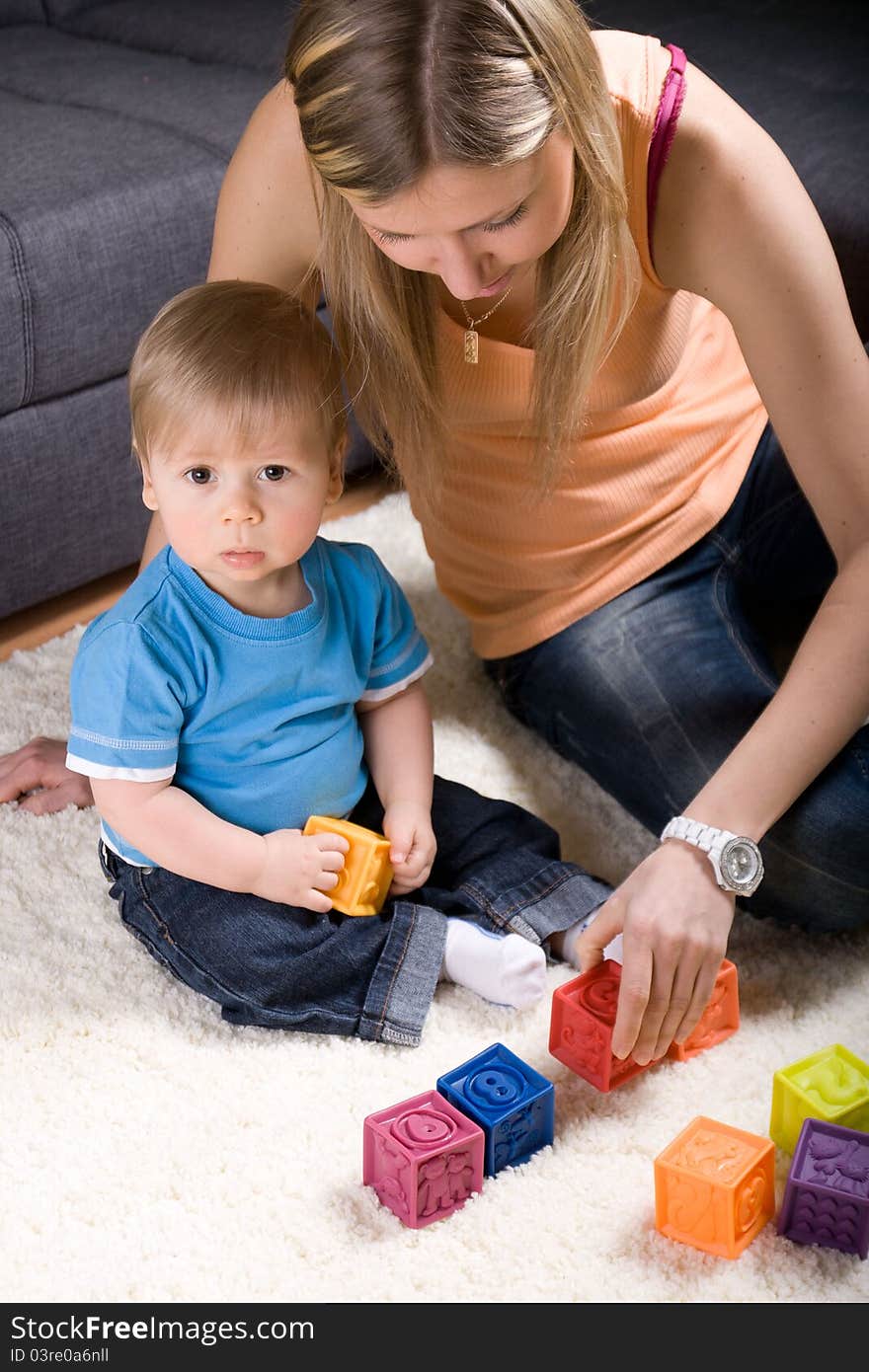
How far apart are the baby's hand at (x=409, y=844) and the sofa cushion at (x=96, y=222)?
0.72 meters

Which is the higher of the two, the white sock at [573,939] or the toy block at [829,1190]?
the toy block at [829,1190]

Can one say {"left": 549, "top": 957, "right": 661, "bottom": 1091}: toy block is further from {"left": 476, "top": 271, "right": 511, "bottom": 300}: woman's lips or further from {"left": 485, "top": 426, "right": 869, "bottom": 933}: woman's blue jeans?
{"left": 476, "top": 271, "right": 511, "bottom": 300}: woman's lips

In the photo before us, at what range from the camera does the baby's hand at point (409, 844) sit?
48.6 inches

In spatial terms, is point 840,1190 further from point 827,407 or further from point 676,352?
point 676,352

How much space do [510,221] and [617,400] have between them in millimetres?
364

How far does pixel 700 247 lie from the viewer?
3.91 ft

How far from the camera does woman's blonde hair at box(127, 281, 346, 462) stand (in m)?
1.08

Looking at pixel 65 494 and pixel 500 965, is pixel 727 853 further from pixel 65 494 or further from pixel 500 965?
pixel 65 494

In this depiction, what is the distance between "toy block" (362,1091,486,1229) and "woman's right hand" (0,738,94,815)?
528mm

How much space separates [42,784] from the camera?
1417 millimetres

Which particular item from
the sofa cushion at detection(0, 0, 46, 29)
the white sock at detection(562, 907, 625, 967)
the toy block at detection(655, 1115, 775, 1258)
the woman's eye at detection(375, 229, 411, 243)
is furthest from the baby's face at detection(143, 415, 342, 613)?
the sofa cushion at detection(0, 0, 46, 29)

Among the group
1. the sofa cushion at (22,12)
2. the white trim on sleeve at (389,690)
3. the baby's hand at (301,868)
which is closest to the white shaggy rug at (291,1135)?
the baby's hand at (301,868)

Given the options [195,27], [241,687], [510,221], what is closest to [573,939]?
[241,687]

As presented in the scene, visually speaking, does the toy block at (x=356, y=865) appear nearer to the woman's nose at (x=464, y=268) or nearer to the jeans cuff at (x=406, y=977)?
the jeans cuff at (x=406, y=977)
